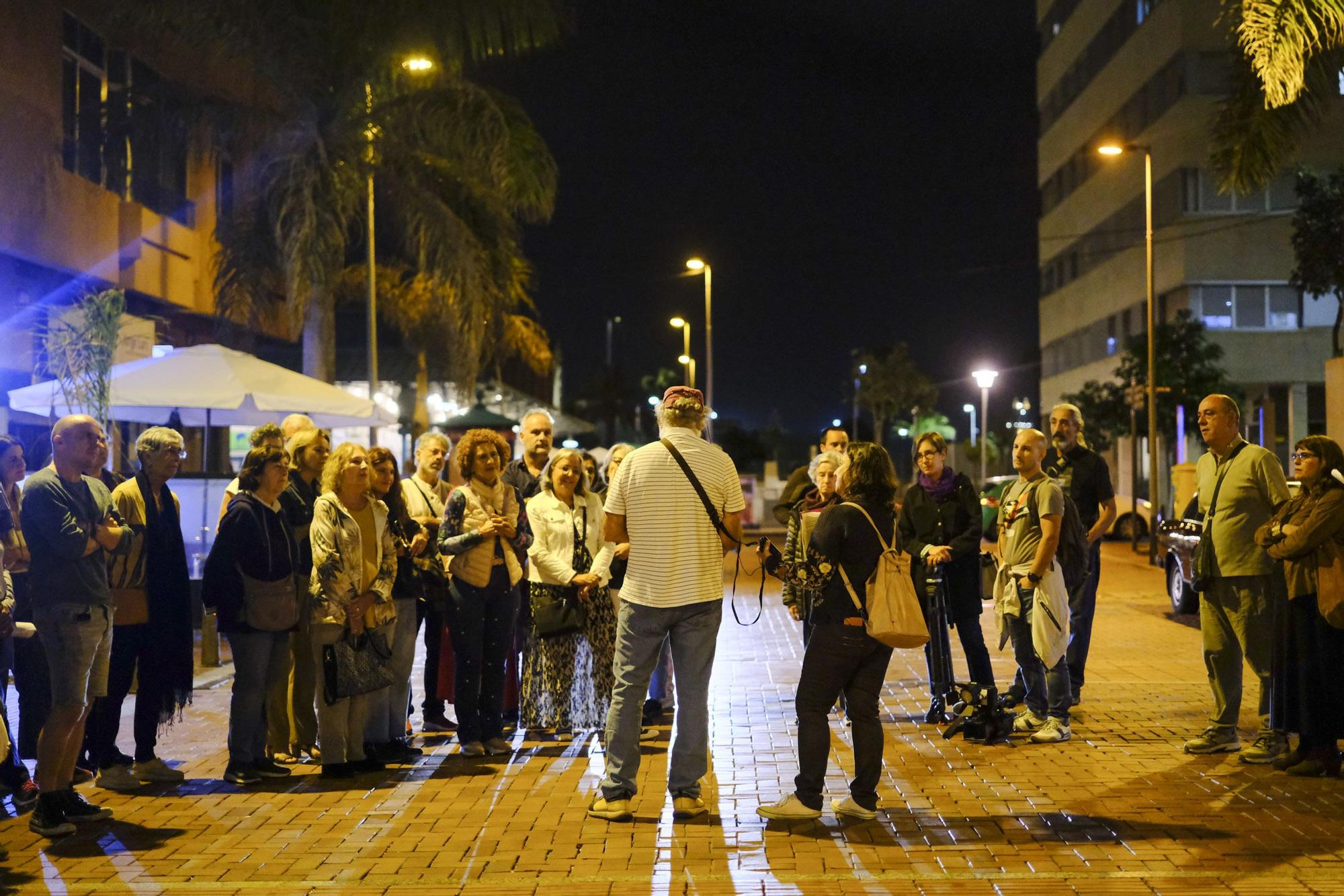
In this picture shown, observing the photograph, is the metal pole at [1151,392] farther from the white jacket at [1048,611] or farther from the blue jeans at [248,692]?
the blue jeans at [248,692]

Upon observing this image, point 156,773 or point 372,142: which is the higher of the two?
point 372,142

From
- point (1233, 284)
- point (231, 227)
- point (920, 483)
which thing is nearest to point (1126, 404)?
point (1233, 284)

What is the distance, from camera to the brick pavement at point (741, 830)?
5762 mm

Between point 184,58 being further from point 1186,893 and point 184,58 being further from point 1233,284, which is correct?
point 1233,284

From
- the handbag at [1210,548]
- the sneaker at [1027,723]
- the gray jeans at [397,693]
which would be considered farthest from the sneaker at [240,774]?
the handbag at [1210,548]

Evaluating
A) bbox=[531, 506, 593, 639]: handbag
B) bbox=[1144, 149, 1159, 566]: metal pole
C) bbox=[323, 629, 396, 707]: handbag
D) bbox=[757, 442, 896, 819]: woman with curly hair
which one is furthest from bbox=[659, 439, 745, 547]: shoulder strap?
bbox=[1144, 149, 1159, 566]: metal pole

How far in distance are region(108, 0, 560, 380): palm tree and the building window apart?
0.81 m

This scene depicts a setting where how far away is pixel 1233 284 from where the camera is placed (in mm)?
41594

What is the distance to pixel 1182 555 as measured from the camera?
15992mm

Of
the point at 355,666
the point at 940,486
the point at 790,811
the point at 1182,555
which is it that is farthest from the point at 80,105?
the point at 790,811

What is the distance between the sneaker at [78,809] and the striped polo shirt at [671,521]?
2.74 m

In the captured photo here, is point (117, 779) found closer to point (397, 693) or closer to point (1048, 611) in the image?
point (397, 693)

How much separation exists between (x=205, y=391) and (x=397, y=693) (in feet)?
19.1

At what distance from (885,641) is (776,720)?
3.04m
